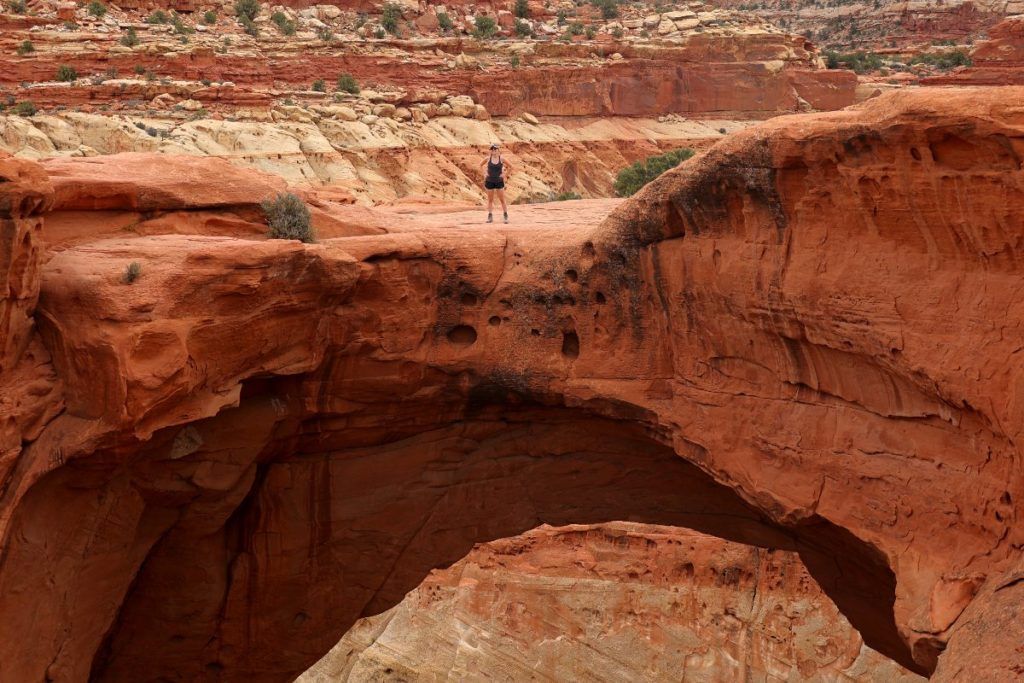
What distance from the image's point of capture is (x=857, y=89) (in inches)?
2281

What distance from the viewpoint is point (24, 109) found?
37969 millimetres

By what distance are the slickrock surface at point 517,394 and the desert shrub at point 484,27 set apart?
46.6m

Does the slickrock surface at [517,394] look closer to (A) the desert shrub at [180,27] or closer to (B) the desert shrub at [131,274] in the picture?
(B) the desert shrub at [131,274]

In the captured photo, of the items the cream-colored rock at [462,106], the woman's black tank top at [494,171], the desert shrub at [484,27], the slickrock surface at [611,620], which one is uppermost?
the woman's black tank top at [494,171]

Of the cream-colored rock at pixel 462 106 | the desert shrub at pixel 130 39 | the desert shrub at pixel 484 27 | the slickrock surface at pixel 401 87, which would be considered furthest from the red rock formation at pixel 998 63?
the desert shrub at pixel 130 39

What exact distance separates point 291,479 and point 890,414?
285 inches

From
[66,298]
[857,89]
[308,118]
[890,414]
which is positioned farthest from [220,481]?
[857,89]

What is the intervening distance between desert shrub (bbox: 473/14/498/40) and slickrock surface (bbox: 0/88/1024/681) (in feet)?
153

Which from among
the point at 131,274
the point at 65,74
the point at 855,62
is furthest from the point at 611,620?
the point at 855,62

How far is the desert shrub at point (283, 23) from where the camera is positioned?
53938mm

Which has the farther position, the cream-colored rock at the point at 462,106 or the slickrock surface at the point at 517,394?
the cream-colored rock at the point at 462,106

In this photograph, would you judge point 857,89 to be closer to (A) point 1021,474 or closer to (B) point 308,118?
(B) point 308,118

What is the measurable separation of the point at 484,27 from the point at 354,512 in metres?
49.6

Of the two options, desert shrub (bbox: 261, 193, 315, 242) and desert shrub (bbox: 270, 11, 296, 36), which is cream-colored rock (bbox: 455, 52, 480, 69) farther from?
desert shrub (bbox: 261, 193, 315, 242)
